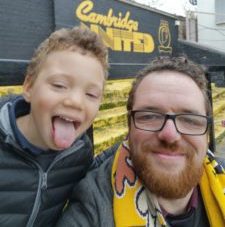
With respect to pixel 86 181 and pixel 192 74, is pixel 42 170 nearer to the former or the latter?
pixel 86 181

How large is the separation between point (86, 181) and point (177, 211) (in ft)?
1.44

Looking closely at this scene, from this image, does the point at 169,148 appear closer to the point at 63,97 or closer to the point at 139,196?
the point at 139,196

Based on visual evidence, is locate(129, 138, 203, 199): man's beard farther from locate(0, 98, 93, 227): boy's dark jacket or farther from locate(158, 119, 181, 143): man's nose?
locate(0, 98, 93, 227): boy's dark jacket

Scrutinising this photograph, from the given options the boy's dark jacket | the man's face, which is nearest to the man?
the man's face

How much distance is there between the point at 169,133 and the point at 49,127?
0.52 metres

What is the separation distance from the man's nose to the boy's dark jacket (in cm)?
50

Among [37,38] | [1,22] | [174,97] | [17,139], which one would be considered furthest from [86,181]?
[37,38]

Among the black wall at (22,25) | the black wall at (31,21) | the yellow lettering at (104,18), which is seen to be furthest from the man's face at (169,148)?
the yellow lettering at (104,18)

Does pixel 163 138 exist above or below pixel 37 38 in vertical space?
below

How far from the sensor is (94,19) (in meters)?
8.79

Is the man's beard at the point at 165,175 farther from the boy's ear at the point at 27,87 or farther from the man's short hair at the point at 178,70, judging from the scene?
the boy's ear at the point at 27,87

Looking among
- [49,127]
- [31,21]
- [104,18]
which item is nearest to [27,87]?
[49,127]

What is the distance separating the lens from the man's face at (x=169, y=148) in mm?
1592

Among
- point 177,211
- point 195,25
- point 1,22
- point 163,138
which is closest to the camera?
point 163,138
